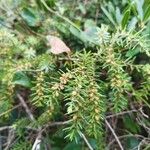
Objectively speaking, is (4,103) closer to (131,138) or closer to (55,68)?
(55,68)

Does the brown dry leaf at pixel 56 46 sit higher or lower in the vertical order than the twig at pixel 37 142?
higher

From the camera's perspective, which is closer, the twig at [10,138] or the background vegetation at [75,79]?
the background vegetation at [75,79]

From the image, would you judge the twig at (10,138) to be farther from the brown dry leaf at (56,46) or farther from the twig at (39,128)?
the brown dry leaf at (56,46)

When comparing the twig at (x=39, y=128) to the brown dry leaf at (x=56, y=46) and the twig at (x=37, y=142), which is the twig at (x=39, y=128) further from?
the brown dry leaf at (x=56, y=46)

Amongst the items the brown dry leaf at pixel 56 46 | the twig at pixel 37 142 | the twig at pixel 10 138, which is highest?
the brown dry leaf at pixel 56 46

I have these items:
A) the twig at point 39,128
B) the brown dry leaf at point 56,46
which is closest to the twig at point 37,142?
the twig at point 39,128

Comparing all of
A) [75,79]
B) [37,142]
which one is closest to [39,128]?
[37,142]

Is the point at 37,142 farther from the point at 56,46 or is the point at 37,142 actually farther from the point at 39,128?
the point at 56,46

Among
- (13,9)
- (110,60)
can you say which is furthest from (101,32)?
(13,9)
